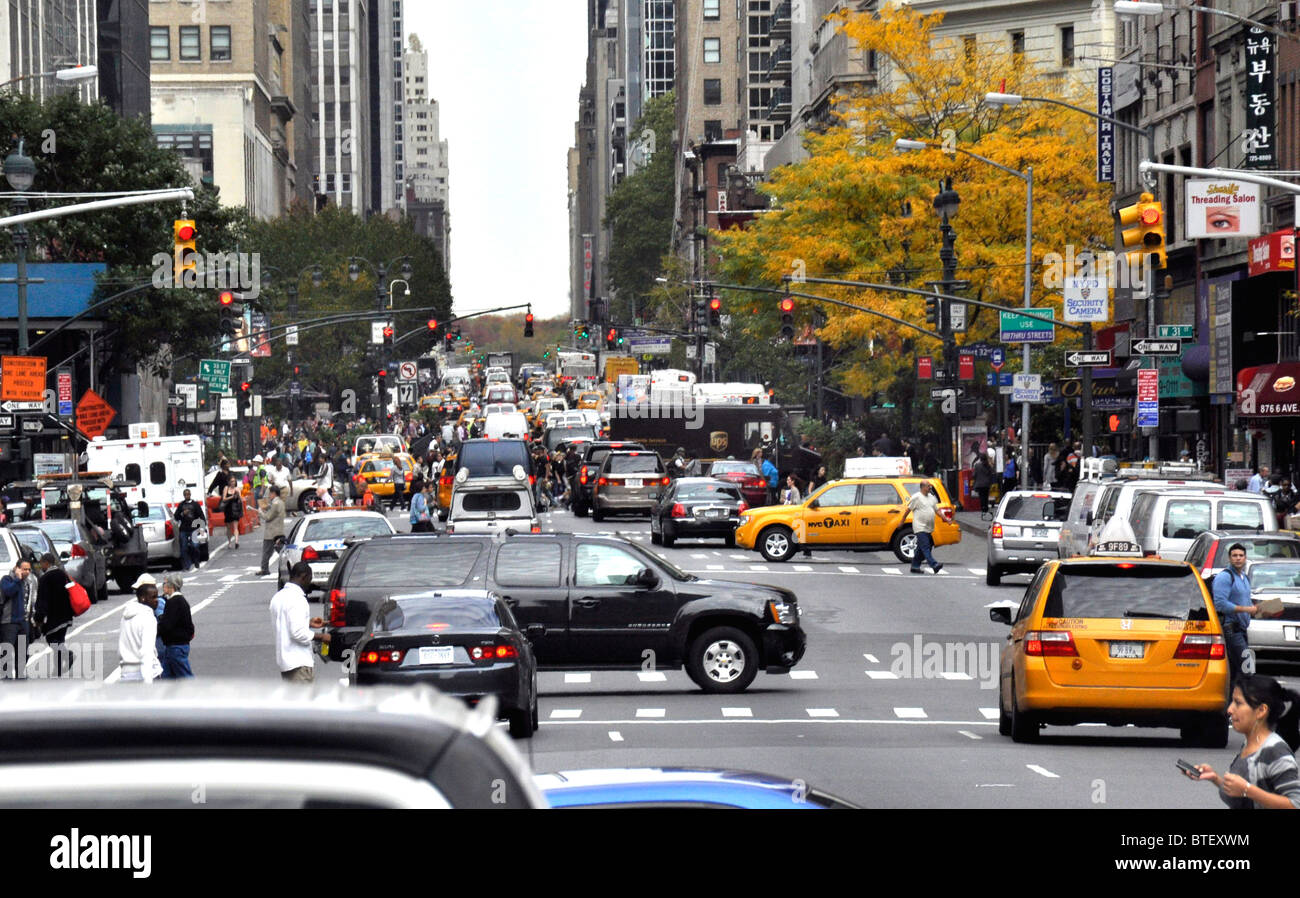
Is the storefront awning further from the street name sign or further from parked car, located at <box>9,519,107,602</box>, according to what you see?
parked car, located at <box>9,519,107,602</box>

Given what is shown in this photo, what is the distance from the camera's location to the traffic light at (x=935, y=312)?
51000 millimetres

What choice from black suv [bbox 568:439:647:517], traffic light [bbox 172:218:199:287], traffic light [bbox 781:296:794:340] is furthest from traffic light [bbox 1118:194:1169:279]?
black suv [bbox 568:439:647:517]

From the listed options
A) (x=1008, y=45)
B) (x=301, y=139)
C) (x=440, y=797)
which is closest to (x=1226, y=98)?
(x=1008, y=45)

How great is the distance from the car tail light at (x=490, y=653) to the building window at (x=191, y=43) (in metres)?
118

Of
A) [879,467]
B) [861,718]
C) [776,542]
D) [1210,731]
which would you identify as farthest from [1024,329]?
[1210,731]

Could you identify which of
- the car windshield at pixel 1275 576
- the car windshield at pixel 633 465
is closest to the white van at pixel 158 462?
the car windshield at pixel 633 465

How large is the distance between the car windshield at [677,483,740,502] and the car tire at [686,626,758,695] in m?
24.9

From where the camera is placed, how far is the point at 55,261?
2569 inches

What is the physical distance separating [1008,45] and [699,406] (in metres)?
23.0

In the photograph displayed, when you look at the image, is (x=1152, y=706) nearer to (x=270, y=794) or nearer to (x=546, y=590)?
(x=546, y=590)

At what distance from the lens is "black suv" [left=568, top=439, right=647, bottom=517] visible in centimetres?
5997

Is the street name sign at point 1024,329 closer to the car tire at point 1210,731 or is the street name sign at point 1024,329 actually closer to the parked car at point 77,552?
the parked car at point 77,552

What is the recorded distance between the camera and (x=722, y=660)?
22656 millimetres

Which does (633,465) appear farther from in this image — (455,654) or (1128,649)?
(1128,649)
